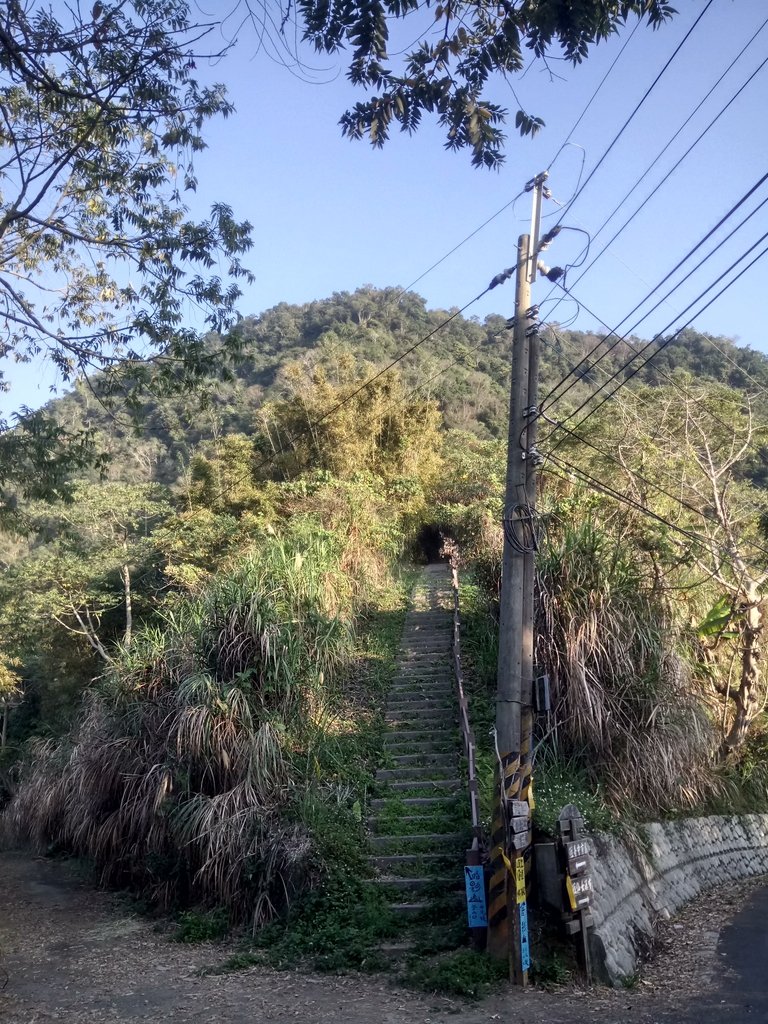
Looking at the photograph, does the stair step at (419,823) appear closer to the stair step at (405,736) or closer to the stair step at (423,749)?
the stair step at (423,749)

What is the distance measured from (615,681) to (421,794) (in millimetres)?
3113

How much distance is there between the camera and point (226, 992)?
823 centimetres

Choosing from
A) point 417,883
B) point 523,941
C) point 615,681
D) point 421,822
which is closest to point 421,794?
point 421,822

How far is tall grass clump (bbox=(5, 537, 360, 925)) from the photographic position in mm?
10508

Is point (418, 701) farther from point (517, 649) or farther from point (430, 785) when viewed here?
point (517, 649)

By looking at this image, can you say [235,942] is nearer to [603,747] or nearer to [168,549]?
[603,747]

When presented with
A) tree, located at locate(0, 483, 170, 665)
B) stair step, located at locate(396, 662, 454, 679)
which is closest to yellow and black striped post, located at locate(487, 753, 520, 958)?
stair step, located at locate(396, 662, 454, 679)

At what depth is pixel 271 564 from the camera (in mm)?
14977

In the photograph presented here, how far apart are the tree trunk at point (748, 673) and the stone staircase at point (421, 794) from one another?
186 inches

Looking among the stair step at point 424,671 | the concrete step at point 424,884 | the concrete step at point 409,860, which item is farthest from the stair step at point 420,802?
the stair step at point 424,671

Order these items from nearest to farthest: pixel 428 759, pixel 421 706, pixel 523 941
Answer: pixel 523 941, pixel 428 759, pixel 421 706

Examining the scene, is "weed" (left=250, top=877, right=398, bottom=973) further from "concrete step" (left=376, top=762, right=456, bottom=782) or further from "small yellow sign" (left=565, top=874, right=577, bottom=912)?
"concrete step" (left=376, top=762, right=456, bottom=782)

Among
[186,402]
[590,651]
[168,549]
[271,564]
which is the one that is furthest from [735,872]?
[168,549]

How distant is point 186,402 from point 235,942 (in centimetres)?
670
